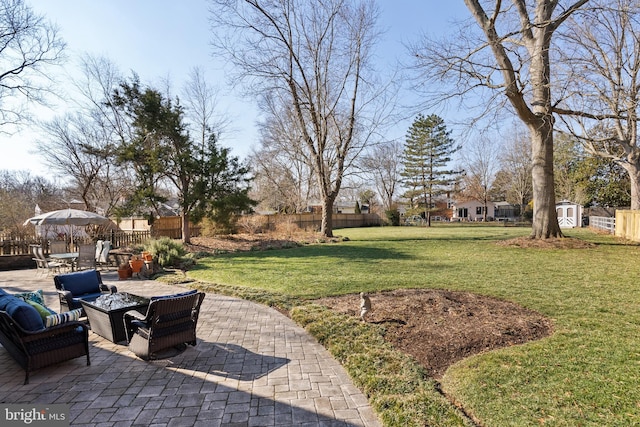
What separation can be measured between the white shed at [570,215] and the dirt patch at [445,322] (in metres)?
30.3

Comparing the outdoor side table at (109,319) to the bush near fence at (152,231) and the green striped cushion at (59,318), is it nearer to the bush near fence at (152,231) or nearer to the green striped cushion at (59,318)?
the green striped cushion at (59,318)

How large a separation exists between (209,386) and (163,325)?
0.99m

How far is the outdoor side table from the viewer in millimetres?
4301

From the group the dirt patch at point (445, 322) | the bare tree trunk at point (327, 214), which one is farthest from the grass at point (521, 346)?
the bare tree trunk at point (327, 214)

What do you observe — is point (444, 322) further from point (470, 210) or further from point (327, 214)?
point (470, 210)

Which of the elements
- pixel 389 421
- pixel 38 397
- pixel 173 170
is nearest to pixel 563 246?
pixel 389 421

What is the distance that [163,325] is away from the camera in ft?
12.6

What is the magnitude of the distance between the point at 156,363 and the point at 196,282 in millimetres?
4769

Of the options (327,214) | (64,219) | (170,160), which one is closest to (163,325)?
(64,219)

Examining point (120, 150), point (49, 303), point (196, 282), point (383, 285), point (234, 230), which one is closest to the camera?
point (49, 303)

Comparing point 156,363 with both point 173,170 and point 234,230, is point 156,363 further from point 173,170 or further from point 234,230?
point 234,230

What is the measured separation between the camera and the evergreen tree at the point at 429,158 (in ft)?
129

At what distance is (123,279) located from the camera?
9406 millimetres

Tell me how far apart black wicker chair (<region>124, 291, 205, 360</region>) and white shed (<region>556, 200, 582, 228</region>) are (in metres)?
34.5
